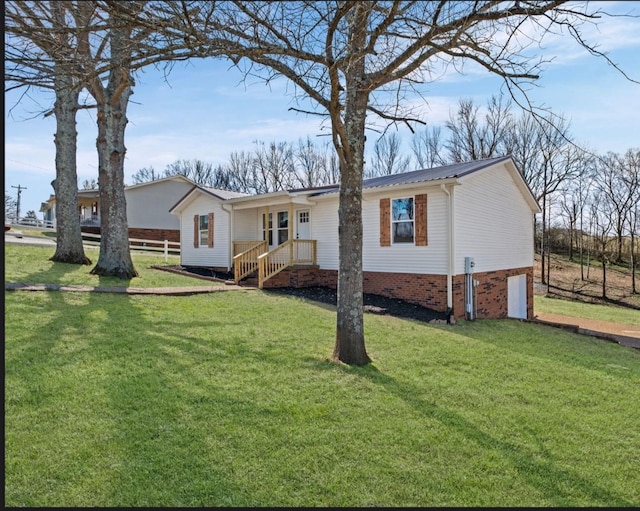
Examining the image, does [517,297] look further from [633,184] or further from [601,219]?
[601,219]

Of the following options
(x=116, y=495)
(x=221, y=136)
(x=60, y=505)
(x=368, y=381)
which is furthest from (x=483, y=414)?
(x=221, y=136)

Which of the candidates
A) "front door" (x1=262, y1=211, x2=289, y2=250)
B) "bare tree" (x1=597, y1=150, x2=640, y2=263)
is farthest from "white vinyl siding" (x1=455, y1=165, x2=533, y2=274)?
"bare tree" (x1=597, y1=150, x2=640, y2=263)

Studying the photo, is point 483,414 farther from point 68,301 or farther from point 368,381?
point 68,301

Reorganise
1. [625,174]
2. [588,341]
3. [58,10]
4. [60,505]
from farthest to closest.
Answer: [625,174], [588,341], [58,10], [60,505]

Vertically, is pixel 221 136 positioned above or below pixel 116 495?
above

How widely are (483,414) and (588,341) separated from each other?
24.5 ft

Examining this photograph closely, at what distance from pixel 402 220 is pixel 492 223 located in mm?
3182

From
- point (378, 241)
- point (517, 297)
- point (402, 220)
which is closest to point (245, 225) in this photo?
point (378, 241)

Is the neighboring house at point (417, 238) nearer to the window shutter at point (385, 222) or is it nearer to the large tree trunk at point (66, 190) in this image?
the window shutter at point (385, 222)

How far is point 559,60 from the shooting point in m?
4.99

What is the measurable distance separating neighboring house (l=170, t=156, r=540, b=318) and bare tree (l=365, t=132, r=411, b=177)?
2307 cm

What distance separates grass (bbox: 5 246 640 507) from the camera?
2904 mm

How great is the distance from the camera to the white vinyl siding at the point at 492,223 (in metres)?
11.3

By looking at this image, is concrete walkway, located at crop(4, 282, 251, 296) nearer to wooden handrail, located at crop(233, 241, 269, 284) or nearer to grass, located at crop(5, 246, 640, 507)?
wooden handrail, located at crop(233, 241, 269, 284)
